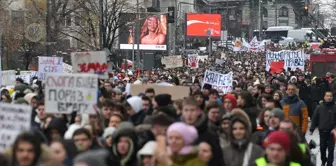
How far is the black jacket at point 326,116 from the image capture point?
13.7m

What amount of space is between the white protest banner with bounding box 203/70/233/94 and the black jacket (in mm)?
5218

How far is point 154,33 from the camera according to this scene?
170 feet

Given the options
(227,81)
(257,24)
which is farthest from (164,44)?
(257,24)

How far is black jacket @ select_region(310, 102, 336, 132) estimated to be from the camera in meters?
13.7

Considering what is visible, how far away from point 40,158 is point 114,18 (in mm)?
29309

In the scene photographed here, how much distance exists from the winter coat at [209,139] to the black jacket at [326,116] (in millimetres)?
5980

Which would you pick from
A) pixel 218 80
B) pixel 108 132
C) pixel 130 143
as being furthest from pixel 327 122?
pixel 130 143

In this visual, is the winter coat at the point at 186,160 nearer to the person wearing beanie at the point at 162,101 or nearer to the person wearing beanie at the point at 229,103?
the person wearing beanie at the point at 162,101

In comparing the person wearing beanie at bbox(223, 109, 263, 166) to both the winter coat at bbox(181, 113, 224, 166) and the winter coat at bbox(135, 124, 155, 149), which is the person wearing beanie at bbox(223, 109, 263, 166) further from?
the winter coat at bbox(135, 124, 155, 149)

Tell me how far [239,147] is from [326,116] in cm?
611

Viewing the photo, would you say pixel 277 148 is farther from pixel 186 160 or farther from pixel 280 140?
pixel 186 160

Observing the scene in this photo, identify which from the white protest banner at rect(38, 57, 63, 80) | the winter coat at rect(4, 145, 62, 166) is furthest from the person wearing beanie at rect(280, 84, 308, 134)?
the white protest banner at rect(38, 57, 63, 80)

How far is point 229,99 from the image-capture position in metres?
11.9

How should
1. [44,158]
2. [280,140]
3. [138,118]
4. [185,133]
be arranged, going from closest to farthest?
1. [44,158]
2. [280,140]
3. [185,133]
4. [138,118]
